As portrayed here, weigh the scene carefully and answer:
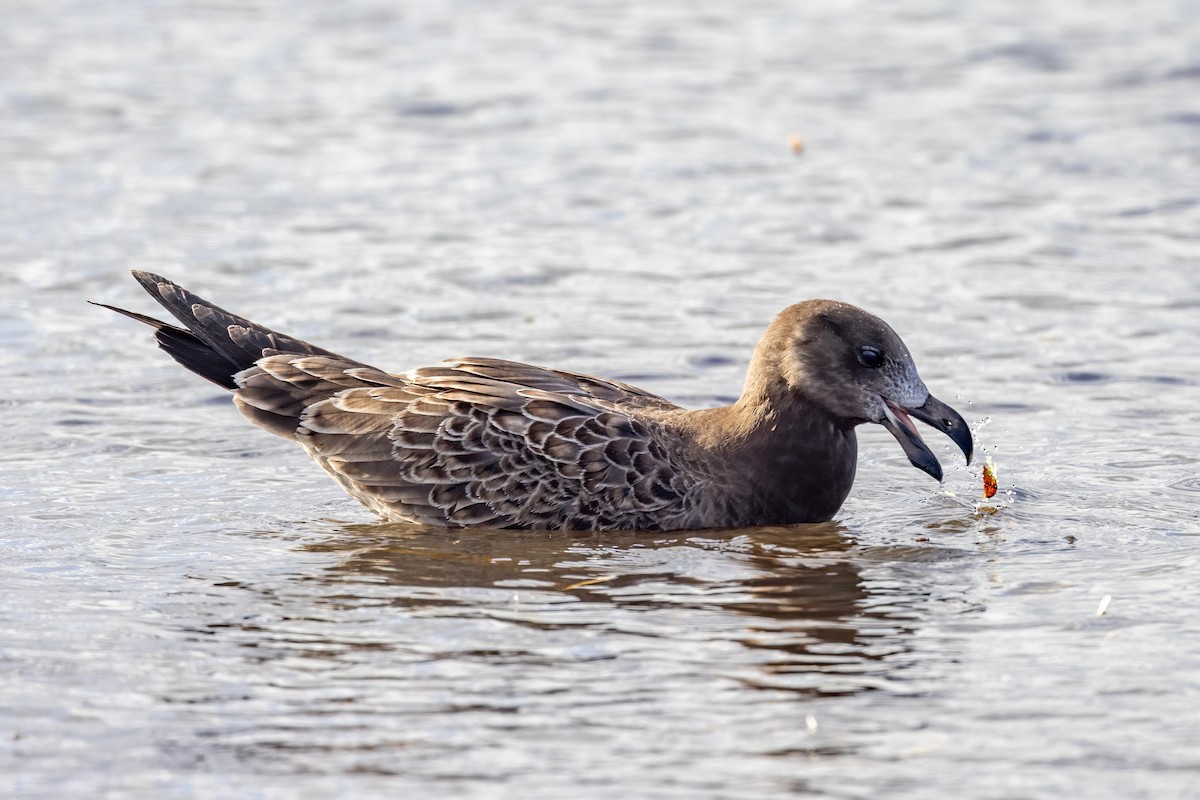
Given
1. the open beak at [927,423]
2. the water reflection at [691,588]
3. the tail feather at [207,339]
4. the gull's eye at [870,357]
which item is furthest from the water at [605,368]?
the gull's eye at [870,357]

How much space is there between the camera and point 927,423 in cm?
784

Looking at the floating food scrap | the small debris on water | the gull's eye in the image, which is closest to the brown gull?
the gull's eye

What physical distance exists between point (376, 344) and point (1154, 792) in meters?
6.19

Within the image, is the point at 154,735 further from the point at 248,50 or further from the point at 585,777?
the point at 248,50

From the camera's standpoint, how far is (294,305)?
11.3 m

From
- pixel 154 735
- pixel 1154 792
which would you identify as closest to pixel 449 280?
pixel 154 735

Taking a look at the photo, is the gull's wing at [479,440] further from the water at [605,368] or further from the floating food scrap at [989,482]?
the floating food scrap at [989,482]

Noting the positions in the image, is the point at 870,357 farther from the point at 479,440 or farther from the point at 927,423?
the point at 479,440

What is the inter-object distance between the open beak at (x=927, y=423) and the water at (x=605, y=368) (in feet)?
1.09

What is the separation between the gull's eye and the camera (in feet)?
25.7

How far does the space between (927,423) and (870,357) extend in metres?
0.35

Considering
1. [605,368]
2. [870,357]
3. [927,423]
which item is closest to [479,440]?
[870,357]

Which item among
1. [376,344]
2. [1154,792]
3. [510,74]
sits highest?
[510,74]

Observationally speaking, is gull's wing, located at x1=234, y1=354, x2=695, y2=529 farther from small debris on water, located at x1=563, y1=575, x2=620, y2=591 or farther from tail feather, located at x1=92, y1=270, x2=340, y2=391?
small debris on water, located at x1=563, y1=575, x2=620, y2=591
